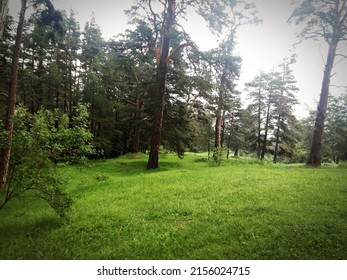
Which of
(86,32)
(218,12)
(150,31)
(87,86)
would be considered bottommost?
(87,86)

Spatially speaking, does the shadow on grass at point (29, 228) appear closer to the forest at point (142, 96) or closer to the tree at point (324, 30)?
the forest at point (142, 96)

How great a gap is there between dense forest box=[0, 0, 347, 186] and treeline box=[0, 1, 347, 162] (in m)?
0.12

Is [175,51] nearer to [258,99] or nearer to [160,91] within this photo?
[160,91]

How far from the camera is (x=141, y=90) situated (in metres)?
23.0

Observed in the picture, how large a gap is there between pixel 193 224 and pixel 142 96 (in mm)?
19273

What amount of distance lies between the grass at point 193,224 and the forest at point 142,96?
1164 mm

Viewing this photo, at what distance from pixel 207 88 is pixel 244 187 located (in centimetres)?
824

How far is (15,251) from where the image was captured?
5.58m

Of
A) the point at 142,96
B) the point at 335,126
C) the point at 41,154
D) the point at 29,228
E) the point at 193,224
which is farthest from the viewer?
the point at 335,126

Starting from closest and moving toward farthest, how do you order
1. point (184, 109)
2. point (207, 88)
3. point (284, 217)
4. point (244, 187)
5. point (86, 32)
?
point (284, 217), point (244, 187), point (207, 88), point (184, 109), point (86, 32)

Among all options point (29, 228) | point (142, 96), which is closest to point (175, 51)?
point (142, 96)

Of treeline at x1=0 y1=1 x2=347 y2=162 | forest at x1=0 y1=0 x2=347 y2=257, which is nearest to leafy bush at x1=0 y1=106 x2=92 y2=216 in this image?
forest at x1=0 y1=0 x2=347 y2=257

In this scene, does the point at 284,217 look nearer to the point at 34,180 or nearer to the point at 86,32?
the point at 34,180

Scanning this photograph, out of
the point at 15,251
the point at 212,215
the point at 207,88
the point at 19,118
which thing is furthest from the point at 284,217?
the point at 207,88
